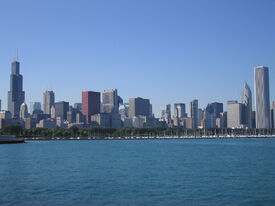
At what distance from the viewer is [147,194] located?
115 feet

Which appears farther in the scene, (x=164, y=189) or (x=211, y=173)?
(x=211, y=173)

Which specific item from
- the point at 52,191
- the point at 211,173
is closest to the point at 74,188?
the point at 52,191

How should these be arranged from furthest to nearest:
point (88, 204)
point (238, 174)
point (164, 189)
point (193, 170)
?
1. point (193, 170)
2. point (238, 174)
3. point (164, 189)
4. point (88, 204)

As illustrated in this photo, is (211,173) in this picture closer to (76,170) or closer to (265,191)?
(265,191)

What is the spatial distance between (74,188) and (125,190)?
204 inches

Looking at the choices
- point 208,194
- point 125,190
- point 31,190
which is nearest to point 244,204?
point 208,194

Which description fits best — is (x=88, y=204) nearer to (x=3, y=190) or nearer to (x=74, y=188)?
(x=74, y=188)

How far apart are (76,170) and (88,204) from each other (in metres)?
24.7

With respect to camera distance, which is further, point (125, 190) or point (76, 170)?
point (76, 170)

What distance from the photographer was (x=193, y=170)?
53781 millimetres

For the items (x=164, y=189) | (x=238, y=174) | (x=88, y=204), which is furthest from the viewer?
(x=238, y=174)

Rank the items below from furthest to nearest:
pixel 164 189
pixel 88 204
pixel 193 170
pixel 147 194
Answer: pixel 193 170 < pixel 164 189 < pixel 147 194 < pixel 88 204

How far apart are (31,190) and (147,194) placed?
36.6 ft

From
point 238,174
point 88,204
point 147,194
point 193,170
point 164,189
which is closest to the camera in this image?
point 88,204
